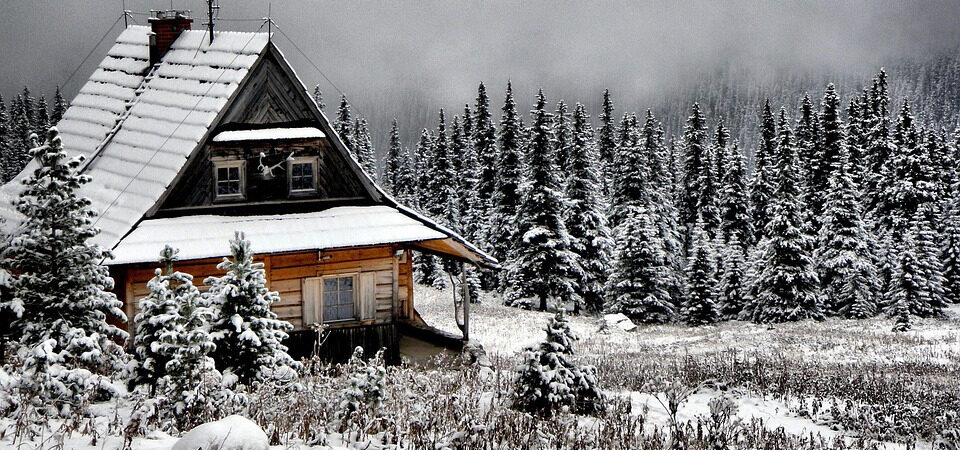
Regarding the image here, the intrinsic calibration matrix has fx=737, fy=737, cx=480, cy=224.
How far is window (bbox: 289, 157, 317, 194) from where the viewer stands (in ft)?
62.4

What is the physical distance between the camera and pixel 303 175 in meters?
19.2

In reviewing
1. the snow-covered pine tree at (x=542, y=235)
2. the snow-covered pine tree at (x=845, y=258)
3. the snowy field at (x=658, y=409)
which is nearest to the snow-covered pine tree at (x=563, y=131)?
the snow-covered pine tree at (x=542, y=235)

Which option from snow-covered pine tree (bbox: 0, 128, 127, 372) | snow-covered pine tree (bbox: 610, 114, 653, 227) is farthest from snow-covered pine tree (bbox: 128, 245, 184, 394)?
snow-covered pine tree (bbox: 610, 114, 653, 227)

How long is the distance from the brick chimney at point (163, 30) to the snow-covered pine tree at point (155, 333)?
639 inches

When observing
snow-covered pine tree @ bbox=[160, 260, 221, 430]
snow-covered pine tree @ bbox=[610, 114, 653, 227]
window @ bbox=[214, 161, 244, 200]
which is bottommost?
snow-covered pine tree @ bbox=[160, 260, 221, 430]

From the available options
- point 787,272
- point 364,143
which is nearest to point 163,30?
point 787,272

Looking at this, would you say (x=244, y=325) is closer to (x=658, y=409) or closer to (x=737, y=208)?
(x=658, y=409)

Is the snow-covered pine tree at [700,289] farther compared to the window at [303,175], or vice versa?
the snow-covered pine tree at [700,289]

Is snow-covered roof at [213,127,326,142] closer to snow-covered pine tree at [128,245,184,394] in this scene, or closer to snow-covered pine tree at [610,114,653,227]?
snow-covered pine tree at [128,245,184,394]

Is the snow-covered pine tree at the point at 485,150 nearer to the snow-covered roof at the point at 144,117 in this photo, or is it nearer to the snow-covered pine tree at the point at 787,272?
the snow-covered pine tree at the point at 787,272

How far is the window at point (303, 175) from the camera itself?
1903 centimetres

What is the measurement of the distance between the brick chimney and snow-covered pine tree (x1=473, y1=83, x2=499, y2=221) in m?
31.9

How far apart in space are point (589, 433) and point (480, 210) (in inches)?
2081

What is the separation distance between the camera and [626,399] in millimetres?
11141
